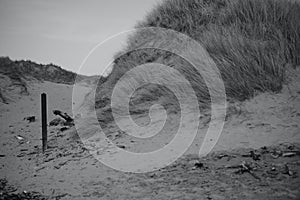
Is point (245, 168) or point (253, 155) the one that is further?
point (253, 155)

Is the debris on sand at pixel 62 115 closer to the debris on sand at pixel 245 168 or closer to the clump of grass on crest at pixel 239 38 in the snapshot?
the clump of grass on crest at pixel 239 38

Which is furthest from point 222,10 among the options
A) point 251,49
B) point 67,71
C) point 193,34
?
point 67,71

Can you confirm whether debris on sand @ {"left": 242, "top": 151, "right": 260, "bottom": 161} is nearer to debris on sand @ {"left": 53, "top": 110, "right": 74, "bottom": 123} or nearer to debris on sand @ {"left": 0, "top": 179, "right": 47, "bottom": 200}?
debris on sand @ {"left": 0, "top": 179, "right": 47, "bottom": 200}

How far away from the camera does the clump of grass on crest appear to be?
490cm

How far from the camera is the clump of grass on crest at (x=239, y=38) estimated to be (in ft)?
16.1

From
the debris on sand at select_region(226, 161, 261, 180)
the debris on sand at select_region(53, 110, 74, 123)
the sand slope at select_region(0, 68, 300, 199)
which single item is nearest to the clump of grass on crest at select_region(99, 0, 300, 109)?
the sand slope at select_region(0, 68, 300, 199)

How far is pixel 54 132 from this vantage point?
22.1 ft

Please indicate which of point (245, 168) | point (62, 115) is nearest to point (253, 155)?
point (245, 168)

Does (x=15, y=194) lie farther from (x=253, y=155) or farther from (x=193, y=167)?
(x=253, y=155)

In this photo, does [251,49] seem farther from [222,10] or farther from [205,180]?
[205,180]

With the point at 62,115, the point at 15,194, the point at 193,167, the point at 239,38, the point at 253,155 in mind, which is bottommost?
the point at 15,194

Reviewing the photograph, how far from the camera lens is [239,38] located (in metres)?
5.75

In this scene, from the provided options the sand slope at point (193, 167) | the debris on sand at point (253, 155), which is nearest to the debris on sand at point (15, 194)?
the sand slope at point (193, 167)

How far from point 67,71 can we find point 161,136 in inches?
702
